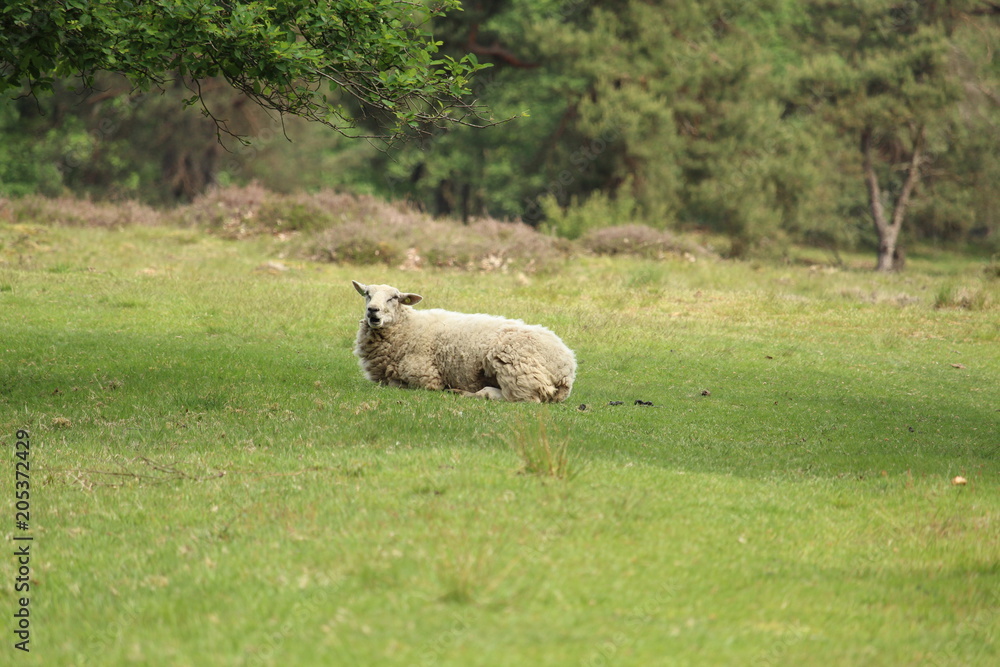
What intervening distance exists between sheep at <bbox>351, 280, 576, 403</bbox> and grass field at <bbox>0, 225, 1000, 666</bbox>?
50cm

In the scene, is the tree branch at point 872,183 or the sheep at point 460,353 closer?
the sheep at point 460,353

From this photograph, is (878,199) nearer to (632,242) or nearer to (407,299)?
(632,242)

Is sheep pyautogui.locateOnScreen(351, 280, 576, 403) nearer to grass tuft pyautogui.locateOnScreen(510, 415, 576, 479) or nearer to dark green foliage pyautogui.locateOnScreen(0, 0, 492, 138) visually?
dark green foliage pyautogui.locateOnScreen(0, 0, 492, 138)

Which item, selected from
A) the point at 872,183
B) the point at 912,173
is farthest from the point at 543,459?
the point at 912,173

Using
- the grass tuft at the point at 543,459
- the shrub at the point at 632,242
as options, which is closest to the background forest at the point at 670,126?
the shrub at the point at 632,242

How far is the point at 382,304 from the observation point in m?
13.4

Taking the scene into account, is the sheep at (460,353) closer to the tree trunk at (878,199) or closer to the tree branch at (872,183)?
the tree trunk at (878,199)

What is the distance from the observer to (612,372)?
16.0 m

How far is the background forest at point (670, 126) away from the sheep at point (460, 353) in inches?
1006

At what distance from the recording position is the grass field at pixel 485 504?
544 centimetres

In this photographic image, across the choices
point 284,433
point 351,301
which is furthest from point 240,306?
point 284,433

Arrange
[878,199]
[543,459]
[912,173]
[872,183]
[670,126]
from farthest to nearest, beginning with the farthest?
[878,199] < [872,183] < [912,173] < [670,126] < [543,459]

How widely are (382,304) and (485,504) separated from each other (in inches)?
253

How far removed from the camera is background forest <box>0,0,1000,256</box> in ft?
142
